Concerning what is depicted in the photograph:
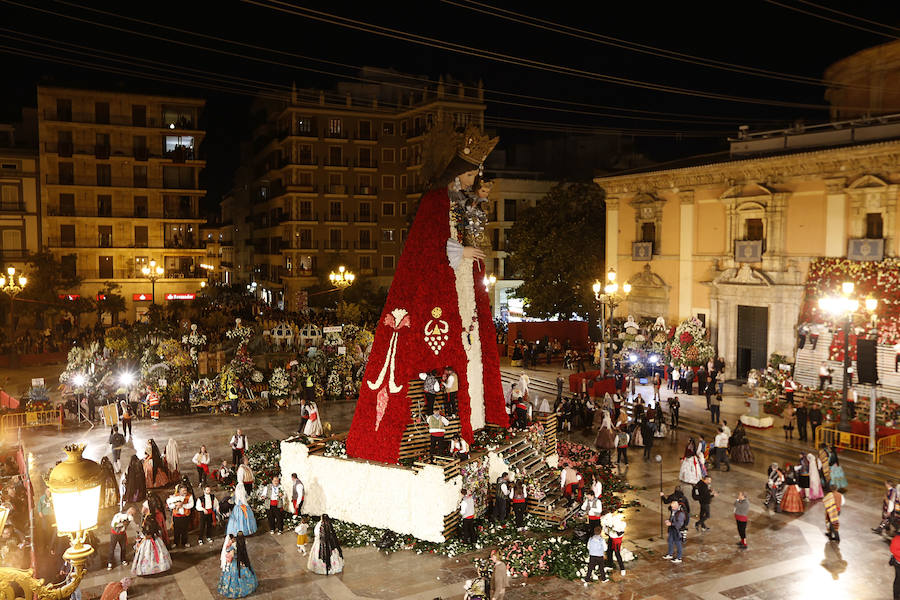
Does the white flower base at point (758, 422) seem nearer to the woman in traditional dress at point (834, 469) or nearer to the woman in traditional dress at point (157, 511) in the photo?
the woman in traditional dress at point (834, 469)

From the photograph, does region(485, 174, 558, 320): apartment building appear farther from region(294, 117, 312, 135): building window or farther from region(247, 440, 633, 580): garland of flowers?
region(247, 440, 633, 580): garland of flowers

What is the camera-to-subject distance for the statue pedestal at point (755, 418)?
76.9 ft

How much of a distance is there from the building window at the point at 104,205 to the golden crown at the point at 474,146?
131 ft

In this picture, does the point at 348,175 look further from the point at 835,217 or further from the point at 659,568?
the point at 659,568

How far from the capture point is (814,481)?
16938 mm

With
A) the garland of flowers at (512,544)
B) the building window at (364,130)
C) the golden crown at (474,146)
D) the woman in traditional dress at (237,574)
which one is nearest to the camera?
the woman in traditional dress at (237,574)

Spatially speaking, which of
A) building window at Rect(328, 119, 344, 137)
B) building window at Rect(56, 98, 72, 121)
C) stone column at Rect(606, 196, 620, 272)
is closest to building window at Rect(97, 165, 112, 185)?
building window at Rect(56, 98, 72, 121)

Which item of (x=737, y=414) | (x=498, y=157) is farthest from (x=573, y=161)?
(x=737, y=414)

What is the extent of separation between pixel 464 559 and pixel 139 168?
44.0 metres

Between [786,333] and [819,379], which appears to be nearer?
[819,379]

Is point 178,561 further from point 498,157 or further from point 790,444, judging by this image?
point 498,157

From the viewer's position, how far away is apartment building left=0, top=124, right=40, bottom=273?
1810 inches

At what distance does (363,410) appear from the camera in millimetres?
15359

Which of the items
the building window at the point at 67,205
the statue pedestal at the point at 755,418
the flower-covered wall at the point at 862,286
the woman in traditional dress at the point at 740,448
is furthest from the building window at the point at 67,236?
the flower-covered wall at the point at 862,286
